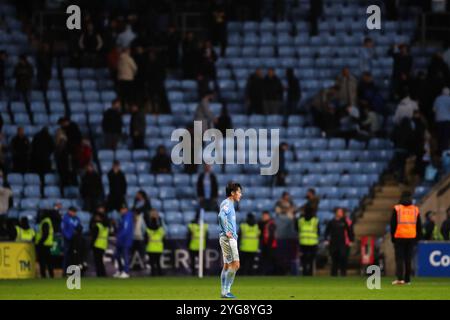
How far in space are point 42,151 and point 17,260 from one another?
205 inches

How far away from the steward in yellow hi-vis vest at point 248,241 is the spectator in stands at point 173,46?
814 centimetres

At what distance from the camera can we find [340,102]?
149ft

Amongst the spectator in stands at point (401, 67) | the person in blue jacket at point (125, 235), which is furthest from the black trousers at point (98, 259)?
the spectator in stands at point (401, 67)

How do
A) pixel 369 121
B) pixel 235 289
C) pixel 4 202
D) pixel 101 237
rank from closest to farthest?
pixel 235 289
pixel 101 237
pixel 4 202
pixel 369 121

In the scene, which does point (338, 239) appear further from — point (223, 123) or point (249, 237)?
point (223, 123)

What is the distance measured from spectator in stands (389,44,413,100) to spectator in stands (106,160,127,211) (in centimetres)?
906

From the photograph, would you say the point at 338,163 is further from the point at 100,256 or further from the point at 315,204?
the point at 100,256

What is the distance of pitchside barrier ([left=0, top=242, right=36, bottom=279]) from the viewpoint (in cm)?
3862

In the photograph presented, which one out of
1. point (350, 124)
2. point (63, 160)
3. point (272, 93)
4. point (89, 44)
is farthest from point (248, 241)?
point (89, 44)

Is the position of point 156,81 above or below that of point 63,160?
above

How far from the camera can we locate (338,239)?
39.5 m

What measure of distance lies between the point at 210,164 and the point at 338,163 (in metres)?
3.73

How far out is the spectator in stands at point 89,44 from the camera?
151 ft
